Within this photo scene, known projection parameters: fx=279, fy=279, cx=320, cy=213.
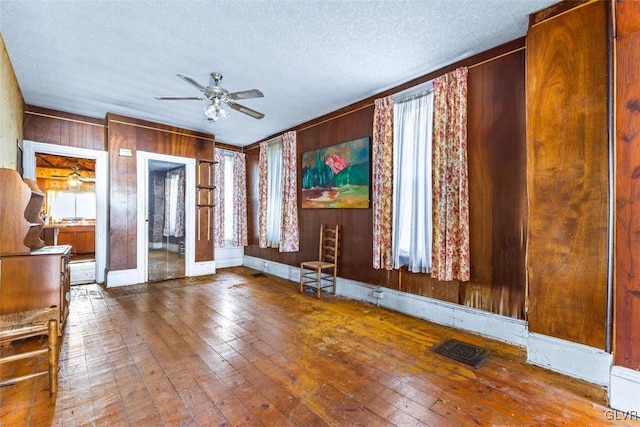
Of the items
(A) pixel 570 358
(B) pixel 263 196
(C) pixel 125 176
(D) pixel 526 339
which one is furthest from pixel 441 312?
(C) pixel 125 176

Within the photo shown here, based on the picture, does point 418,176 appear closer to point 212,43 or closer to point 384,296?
point 384,296

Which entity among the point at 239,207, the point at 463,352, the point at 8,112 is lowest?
the point at 463,352

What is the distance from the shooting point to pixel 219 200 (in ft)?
19.9

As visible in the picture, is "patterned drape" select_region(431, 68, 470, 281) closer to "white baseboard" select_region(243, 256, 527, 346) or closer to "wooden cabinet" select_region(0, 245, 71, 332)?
"white baseboard" select_region(243, 256, 527, 346)

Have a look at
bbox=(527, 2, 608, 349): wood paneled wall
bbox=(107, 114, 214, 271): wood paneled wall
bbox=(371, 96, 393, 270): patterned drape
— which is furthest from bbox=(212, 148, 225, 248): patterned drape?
bbox=(527, 2, 608, 349): wood paneled wall

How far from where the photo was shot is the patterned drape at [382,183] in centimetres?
354

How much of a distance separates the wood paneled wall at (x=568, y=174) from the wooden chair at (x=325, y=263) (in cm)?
250

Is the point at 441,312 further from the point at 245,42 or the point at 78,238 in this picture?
the point at 78,238

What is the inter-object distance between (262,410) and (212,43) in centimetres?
307

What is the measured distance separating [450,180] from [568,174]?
3.18 ft

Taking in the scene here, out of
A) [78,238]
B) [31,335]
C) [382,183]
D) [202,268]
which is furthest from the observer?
[78,238]

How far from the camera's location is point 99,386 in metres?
1.96

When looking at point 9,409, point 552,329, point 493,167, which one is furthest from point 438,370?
point 9,409

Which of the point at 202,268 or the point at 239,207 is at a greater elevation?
the point at 239,207
